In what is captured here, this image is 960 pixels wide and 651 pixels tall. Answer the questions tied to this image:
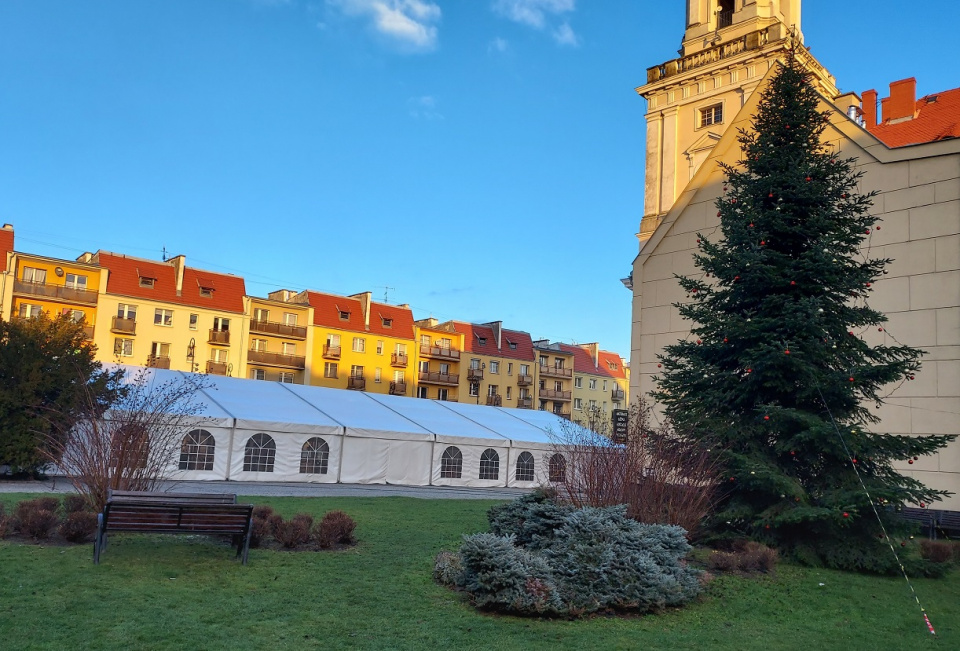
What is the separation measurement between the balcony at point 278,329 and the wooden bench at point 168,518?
56.8m

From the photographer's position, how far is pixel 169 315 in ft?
195

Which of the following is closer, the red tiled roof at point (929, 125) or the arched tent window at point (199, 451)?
the arched tent window at point (199, 451)

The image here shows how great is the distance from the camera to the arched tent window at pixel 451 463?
2783 cm

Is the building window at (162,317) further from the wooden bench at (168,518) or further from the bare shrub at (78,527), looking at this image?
the wooden bench at (168,518)

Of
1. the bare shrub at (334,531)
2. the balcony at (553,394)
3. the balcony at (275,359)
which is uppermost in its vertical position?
the balcony at (275,359)

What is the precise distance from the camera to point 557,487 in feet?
41.9

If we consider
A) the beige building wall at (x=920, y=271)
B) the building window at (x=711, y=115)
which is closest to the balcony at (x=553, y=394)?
the building window at (x=711, y=115)

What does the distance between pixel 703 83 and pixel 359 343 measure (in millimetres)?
39907

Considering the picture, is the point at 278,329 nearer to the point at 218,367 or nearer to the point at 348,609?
the point at 218,367

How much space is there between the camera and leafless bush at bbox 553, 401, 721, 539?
36.2 ft

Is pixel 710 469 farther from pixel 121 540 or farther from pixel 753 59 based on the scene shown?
pixel 753 59

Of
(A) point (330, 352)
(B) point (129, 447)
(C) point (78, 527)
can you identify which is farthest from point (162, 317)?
(C) point (78, 527)

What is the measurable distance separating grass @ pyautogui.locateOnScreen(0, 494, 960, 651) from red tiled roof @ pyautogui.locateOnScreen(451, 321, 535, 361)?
67461mm

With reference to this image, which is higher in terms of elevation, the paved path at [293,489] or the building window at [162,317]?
the building window at [162,317]
